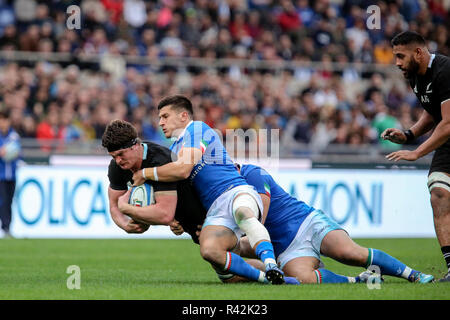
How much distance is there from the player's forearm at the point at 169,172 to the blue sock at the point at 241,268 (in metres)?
0.87

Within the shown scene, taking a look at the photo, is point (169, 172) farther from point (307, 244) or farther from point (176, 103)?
point (307, 244)

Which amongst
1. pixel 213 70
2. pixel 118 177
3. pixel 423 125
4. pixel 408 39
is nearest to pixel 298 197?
pixel 213 70

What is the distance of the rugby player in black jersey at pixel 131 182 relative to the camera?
24.9ft

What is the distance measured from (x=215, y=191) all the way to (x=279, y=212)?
770mm

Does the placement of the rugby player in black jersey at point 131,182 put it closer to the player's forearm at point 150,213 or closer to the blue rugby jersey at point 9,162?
the player's forearm at point 150,213

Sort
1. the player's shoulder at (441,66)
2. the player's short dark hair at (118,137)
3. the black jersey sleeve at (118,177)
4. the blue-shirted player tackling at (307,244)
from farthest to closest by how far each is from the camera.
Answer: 1. the player's shoulder at (441,66)
2. the black jersey sleeve at (118,177)
3. the blue-shirted player tackling at (307,244)
4. the player's short dark hair at (118,137)

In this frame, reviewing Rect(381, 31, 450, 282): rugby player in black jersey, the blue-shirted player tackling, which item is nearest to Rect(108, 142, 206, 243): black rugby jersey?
the blue-shirted player tackling

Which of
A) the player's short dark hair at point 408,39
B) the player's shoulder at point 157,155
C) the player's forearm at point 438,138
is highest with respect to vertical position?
the player's short dark hair at point 408,39

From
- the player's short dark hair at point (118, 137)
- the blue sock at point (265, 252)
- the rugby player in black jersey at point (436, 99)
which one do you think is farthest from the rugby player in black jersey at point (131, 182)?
the rugby player in black jersey at point (436, 99)

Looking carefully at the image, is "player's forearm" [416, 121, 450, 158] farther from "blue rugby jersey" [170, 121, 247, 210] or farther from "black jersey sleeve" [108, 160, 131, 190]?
"black jersey sleeve" [108, 160, 131, 190]

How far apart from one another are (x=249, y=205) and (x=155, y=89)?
11019 millimetres

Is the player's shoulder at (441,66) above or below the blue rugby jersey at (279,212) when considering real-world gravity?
above
